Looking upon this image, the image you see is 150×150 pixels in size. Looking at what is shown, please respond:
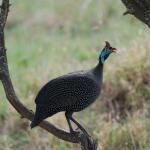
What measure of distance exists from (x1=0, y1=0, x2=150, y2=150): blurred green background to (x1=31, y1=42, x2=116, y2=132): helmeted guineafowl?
1648 mm

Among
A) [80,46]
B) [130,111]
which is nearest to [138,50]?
[130,111]

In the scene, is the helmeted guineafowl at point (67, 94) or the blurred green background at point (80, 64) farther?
the blurred green background at point (80, 64)

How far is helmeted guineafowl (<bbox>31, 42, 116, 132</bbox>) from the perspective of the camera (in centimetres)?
421

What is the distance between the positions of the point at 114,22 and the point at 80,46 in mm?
1348

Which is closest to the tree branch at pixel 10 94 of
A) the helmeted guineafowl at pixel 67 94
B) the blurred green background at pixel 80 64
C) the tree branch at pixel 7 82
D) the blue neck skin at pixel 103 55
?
the tree branch at pixel 7 82

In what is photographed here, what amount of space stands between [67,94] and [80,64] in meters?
3.82

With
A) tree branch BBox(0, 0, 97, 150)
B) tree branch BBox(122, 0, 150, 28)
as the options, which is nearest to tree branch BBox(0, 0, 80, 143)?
tree branch BBox(0, 0, 97, 150)

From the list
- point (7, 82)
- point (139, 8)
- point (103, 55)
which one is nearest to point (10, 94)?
point (7, 82)

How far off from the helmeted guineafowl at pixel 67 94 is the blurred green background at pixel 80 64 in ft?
5.41

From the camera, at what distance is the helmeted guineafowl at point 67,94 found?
4.21m

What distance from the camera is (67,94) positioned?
4.26m

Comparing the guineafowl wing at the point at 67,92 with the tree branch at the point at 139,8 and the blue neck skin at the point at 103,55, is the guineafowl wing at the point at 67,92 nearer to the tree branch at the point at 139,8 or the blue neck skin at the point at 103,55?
the blue neck skin at the point at 103,55

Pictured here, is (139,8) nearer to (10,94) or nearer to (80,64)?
(10,94)

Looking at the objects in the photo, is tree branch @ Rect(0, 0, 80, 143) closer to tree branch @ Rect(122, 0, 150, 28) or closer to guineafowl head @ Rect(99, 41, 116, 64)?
guineafowl head @ Rect(99, 41, 116, 64)
